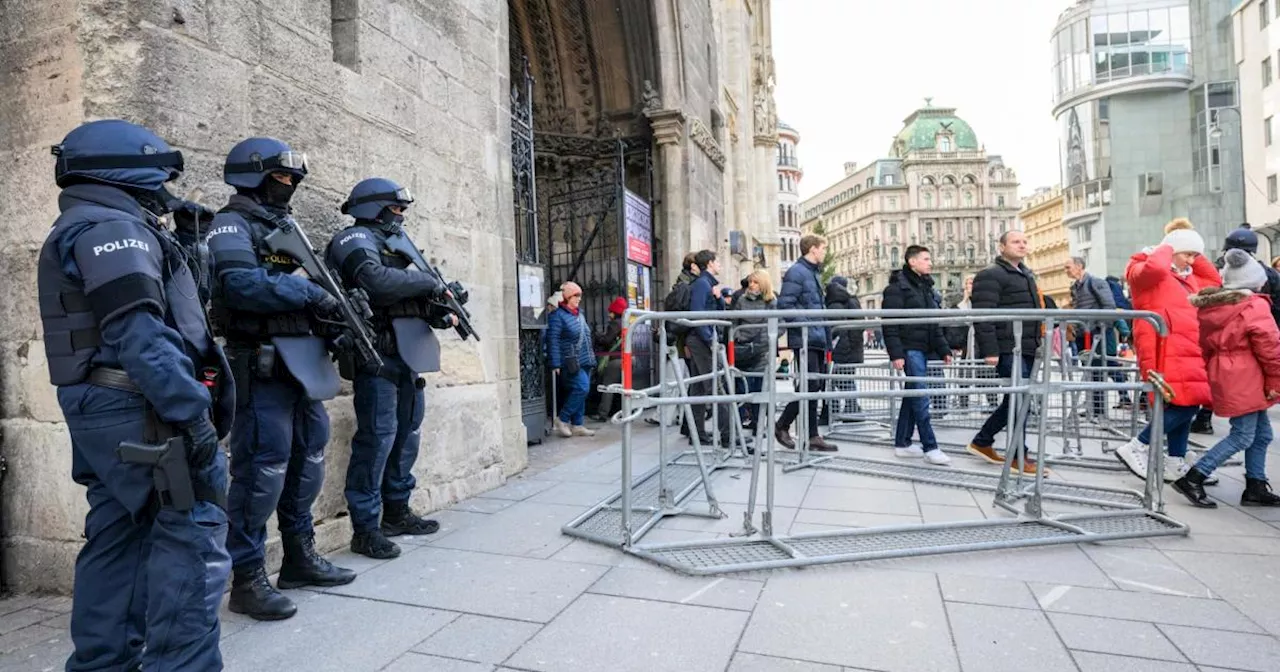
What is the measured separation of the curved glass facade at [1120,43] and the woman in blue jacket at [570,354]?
185ft

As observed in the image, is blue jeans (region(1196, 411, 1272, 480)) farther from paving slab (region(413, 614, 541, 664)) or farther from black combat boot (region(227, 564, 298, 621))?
black combat boot (region(227, 564, 298, 621))

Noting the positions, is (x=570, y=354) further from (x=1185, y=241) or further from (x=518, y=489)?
(x=1185, y=241)

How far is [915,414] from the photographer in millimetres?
6195

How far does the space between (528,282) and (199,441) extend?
17.5 feet

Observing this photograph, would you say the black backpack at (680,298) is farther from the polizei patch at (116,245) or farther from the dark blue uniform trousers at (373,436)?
the polizei patch at (116,245)

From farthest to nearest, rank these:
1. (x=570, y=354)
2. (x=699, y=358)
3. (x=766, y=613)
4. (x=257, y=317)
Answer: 1. (x=570, y=354)
2. (x=699, y=358)
3. (x=257, y=317)
4. (x=766, y=613)

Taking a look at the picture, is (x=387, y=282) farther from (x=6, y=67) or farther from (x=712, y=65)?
(x=712, y=65)

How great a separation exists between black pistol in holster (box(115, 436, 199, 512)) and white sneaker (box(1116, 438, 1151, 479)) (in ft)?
17.8

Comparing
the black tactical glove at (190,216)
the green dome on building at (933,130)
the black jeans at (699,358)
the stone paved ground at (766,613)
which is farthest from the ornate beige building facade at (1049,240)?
the black tactical glove at (190,216)

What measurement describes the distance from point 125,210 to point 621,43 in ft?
33.9

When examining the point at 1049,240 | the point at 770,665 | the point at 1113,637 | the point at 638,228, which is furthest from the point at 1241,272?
the point at 1049,240

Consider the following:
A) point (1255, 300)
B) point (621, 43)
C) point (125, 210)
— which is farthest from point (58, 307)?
point (621, 43)

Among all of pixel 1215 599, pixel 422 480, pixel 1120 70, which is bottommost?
pixel 1215 599

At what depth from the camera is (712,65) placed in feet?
49.0
